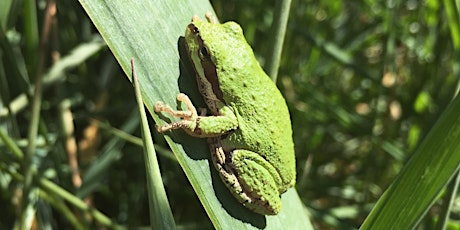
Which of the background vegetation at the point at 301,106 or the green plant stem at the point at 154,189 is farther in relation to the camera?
the background vegetation at the point at 301,106

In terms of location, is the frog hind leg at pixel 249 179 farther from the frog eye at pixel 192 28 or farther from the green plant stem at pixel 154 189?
the green plant stem at pixel 154 189

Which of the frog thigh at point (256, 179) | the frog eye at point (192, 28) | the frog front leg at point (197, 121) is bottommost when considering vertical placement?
the frog thigh at point (256, 179)

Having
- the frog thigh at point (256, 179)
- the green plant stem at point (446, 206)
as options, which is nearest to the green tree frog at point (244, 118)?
the frog thigh at point (256, 179)

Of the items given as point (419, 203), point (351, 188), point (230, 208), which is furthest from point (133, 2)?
point (351, 188)

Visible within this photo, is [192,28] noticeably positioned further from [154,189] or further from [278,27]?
[154,189]

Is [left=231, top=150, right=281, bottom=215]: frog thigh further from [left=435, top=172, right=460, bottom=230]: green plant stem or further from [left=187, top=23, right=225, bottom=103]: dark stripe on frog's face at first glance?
[left=435, top=172, right=460, bottom=230]: green plant stem

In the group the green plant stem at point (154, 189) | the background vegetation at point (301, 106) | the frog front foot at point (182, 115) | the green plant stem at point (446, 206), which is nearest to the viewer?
the green plant stem at point (154, 189)

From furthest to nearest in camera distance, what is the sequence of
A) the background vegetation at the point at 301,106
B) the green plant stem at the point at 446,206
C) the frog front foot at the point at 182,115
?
1. the background vegetation at the point at 301,106
2. the green plant stem at the point at 446,206
3. the frog front foot at the point at 182,115

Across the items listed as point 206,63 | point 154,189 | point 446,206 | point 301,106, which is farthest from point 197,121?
point 301,106
